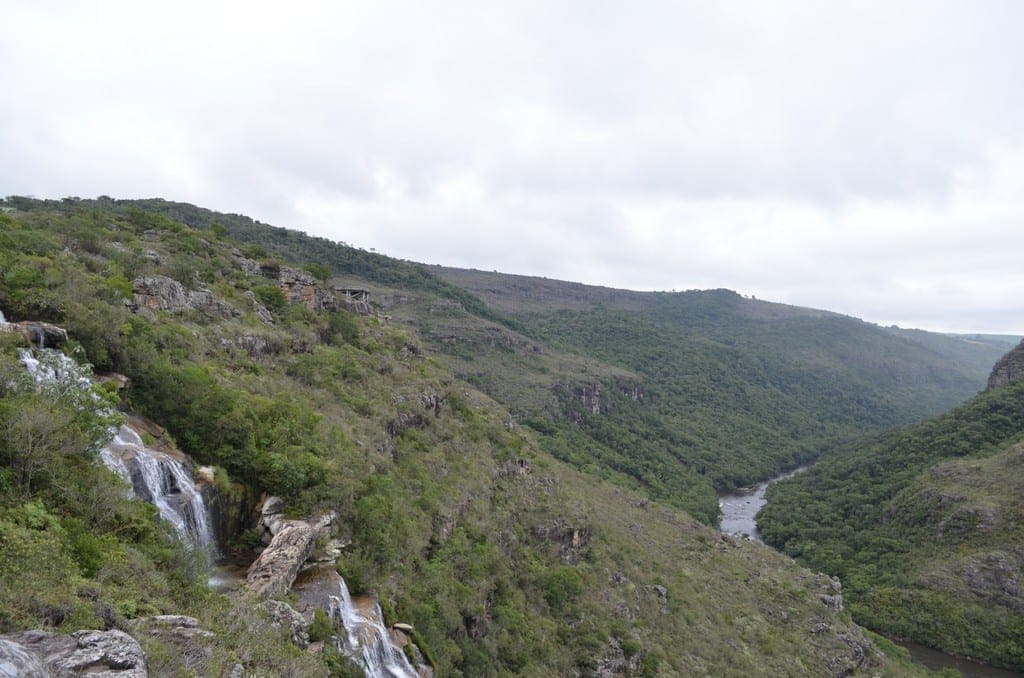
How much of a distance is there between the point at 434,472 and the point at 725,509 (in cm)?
9509

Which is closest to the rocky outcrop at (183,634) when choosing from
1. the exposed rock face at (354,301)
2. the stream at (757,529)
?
the exposed rock face at (354,301)

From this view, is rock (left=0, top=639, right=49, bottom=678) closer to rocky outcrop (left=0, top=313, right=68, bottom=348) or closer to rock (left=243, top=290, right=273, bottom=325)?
rocky outcrop (left=0, top=313, right=68, bottom=348)

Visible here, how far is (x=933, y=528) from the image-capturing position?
73.6 metres

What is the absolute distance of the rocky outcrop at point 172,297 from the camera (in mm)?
24125

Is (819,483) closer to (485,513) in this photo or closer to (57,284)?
(485,513)

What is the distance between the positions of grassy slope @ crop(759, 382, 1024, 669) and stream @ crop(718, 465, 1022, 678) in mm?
1291

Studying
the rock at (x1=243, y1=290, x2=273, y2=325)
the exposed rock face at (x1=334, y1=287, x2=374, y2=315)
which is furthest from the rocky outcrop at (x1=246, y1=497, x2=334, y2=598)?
the exposed rock face at (x1=334, y1=287, x2=374, y2=315)

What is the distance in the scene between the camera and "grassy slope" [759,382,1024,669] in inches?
2473

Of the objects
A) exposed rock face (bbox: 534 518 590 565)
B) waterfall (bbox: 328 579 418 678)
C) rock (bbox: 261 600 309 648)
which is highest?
rock (bbox: 261 600 309 648)

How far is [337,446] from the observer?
22328mm

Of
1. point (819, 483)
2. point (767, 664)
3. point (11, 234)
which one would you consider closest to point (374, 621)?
point (11, 234)

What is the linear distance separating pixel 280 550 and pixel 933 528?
9267 centimetres

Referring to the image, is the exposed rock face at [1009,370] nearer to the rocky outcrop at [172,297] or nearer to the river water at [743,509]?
the river water at [743,509]

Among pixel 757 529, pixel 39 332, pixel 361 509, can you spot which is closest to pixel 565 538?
pixel 361 509
